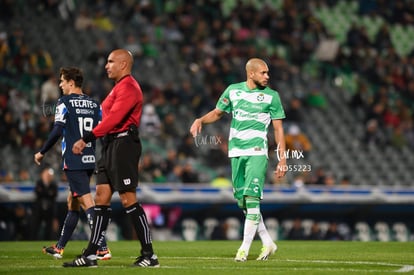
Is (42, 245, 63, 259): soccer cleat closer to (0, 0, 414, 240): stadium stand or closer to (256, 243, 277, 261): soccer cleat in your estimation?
(256, 243, 277, 261): soccer cleat

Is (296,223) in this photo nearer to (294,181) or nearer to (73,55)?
(294,181)

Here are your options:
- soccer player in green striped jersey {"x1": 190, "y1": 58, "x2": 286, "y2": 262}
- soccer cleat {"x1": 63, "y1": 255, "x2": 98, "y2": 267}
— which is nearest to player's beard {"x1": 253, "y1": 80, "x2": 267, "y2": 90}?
soccer player in green striped jersey {"x1": 190, "y1": 58, "x2": 286, "y2": 262}

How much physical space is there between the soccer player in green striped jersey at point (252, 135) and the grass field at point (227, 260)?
690 millimetres

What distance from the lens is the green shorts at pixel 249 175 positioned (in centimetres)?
1189

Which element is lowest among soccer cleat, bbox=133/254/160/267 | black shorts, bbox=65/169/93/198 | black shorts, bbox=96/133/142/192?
soccer cleat, bbox=133/254/160/267

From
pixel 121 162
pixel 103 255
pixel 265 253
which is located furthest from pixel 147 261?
pixel 265 253

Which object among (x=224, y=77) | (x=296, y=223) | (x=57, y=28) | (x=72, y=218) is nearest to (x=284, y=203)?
(x=296, y=223)

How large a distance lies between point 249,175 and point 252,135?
50 centimetres

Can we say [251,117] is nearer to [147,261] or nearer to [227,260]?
[227,260]

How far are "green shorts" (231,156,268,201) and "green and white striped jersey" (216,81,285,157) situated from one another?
0.09m

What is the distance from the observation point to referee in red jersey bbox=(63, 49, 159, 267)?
1053 cm

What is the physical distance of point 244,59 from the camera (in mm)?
28078

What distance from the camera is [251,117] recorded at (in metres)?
12.1

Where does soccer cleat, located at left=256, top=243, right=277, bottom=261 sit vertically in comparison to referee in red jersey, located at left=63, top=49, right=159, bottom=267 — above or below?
below
